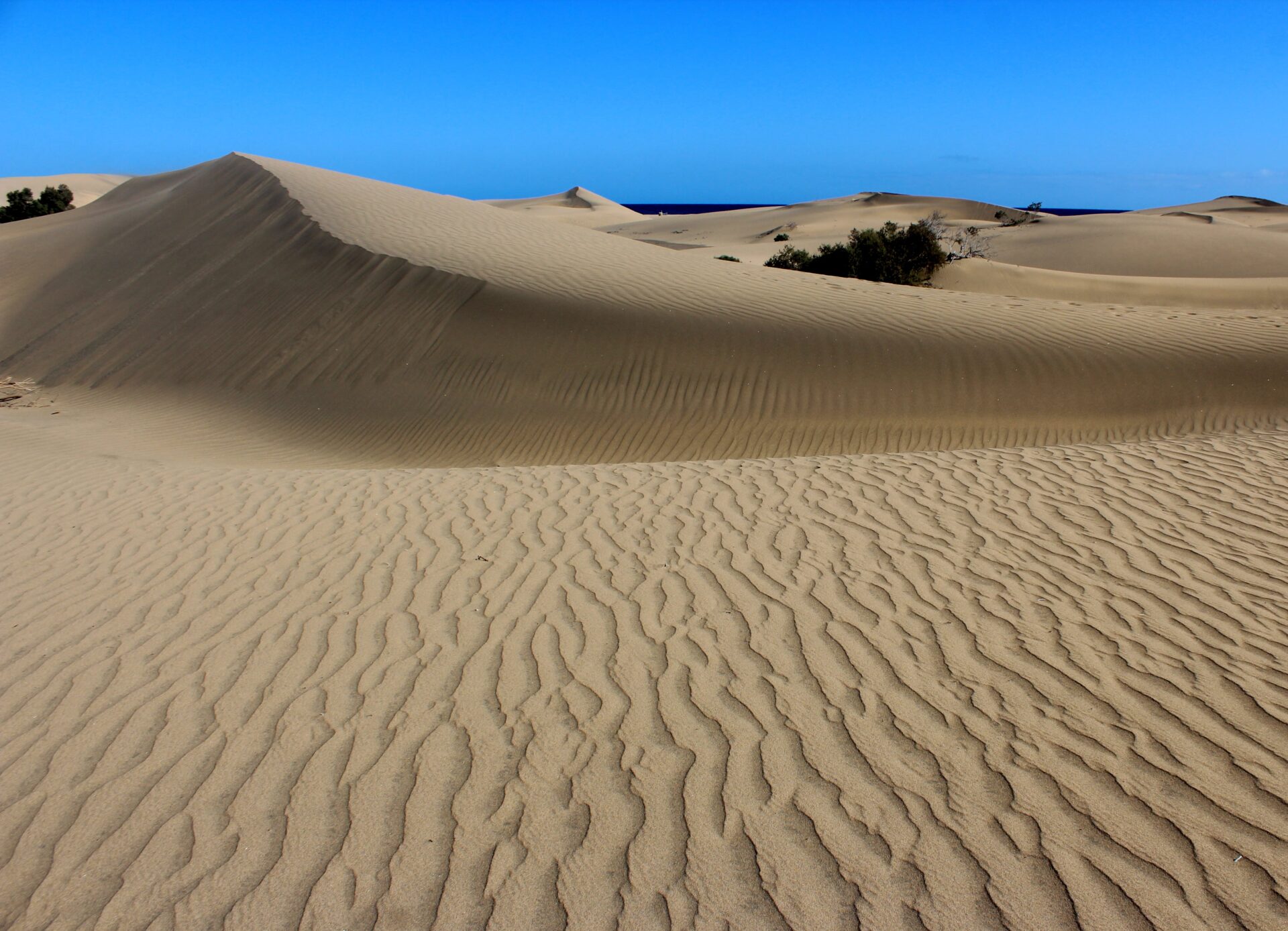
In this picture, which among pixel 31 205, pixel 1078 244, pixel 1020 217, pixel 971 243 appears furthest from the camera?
pixel 1020 217

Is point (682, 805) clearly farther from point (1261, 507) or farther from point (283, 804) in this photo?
point (1261, 507)

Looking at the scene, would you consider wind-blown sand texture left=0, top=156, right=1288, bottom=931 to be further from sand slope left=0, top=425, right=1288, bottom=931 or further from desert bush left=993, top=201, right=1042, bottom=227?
desert bush left=993, top=201, right=1042, bottom=227

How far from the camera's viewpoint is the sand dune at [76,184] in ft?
171

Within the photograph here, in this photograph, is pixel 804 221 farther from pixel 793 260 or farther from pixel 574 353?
pixel 574 353

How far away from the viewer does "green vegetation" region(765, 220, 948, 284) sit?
19.5 meters

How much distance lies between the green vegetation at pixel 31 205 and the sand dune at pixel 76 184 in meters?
13.7

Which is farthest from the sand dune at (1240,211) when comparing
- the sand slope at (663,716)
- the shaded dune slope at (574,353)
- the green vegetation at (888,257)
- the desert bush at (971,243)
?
the sand slope at (663,716)

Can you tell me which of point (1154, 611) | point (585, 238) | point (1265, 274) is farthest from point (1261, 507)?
point (1265, 274)

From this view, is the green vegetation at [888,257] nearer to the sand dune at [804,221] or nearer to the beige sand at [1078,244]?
the beige sand at [1078,244]

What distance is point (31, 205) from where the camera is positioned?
3322 centimetres

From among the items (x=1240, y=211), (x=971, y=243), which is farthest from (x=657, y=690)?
(x=1240, y=211)

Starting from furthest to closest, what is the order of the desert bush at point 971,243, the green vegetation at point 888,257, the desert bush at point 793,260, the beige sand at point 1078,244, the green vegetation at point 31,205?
the green vegetation at point 31,205 → the desert bush at point 971,243 → the desert bush at point 793,260 → the beige sand at point 1078,244 → the green vegetation at point 888,257

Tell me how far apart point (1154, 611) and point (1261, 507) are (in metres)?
2.07

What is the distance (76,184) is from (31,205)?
3728 centimetres
